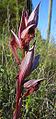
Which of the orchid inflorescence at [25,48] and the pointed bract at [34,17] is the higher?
the pointed bract at [34,17]

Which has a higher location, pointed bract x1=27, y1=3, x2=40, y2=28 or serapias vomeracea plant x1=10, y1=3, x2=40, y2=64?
pointed bract x1=27, y1=3, x2=40, y2=28

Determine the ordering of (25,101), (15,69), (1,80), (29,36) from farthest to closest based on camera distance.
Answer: (15,69) < (1,80) < (25,101) < (29,36)

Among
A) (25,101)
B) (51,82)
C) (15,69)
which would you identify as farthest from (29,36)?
(51,82)

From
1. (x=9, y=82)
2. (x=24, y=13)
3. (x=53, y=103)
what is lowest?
(x=53, y=103)

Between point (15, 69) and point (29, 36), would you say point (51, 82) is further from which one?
point (29, 36)

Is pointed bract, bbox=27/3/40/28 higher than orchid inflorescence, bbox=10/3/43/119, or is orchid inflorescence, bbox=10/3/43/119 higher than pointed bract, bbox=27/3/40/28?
pointed bract, bbox=27/3/40/28

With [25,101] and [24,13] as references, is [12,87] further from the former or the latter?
[24,13]

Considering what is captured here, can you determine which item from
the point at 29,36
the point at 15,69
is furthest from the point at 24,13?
the point at 15,69

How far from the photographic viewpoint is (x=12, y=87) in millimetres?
3330

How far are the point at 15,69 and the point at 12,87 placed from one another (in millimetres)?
348

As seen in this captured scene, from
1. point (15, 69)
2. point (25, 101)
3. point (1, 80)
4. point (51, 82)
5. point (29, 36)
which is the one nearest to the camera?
point (29, 36)

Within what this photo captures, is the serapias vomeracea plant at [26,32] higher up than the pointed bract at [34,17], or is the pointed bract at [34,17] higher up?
the pointed bract at [34,17]

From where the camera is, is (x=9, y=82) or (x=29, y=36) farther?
(x=9, y=82)

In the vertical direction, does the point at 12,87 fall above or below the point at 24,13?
below
